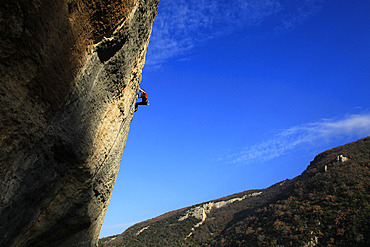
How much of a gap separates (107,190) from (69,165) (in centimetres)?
281

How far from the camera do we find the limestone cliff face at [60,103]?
10.3ft

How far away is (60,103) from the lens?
4.03 metres

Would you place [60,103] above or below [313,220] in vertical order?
below

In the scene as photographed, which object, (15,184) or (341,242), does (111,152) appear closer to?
(15,184)

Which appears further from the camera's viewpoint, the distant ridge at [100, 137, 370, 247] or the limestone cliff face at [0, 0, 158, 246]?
the distant ridge at [100, 137, 370, 247]

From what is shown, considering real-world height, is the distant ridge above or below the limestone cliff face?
above

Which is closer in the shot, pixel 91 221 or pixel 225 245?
pixel 91 221

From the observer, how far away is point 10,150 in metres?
3.42

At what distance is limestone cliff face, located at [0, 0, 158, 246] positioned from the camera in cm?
314

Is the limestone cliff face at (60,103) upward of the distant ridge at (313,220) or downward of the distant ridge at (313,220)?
downward

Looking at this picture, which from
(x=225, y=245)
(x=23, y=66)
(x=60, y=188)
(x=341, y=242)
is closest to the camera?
(x=23, y=66)

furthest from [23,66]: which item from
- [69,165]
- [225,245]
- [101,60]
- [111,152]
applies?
[225,245]

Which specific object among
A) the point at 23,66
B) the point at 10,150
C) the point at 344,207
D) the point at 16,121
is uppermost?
the point at 344,207

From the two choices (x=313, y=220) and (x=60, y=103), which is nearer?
(x=60, y=103)
